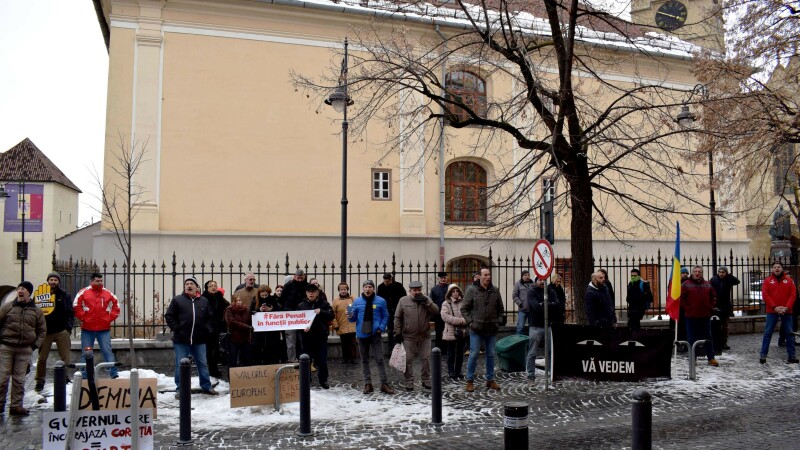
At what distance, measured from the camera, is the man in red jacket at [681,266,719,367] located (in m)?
13.2

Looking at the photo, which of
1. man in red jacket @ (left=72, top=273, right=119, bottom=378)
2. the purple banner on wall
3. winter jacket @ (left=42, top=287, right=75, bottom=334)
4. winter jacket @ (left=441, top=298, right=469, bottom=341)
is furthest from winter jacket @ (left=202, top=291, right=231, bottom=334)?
the purple banner on wall

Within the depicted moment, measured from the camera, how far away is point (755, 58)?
Answer: 56.3 feet

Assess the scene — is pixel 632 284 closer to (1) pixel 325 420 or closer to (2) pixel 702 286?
(2) pixel 702 286

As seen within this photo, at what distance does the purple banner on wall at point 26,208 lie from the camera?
51188mm

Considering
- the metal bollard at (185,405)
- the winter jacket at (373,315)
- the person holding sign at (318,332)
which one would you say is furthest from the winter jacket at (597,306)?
the metal bollard at (185,405)

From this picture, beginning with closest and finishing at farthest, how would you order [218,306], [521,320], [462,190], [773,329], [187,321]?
[187,321] < [218,306] < [773,329] < [521,320] < [462,190]

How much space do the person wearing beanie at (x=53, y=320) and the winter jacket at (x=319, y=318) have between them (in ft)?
12.7

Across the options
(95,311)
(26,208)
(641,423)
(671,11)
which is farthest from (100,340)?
(26,208)

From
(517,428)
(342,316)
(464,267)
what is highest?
(464,267)

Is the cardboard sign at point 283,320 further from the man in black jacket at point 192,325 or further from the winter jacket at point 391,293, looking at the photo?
the winter jacket at point 391,293

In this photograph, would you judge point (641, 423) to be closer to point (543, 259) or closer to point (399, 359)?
point (543, 259)

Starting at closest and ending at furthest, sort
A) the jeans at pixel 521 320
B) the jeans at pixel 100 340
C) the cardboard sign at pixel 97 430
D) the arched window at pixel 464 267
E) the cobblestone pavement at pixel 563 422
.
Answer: the cardboard sign at pixel 97 430
the cobblestone pavement at pixel 563 422
the jeans at pixel 100 340
the jeans at pixel 521 320
the arched window at pixel 464 267

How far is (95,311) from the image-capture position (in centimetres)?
1152

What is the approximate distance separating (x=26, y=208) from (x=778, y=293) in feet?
175
